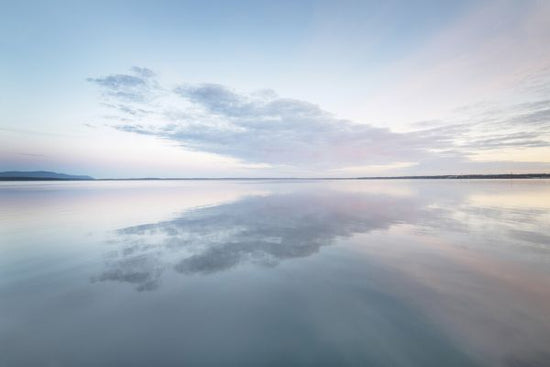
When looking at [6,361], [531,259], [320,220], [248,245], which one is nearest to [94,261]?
[6,361]

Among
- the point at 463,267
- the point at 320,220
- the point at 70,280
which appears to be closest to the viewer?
the point at 70,280

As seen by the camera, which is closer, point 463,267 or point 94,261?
point 463,267

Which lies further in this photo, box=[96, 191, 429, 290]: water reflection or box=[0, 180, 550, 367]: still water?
box=[96, 191, 429, 290]: water reflection

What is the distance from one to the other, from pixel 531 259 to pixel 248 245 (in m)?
10.1

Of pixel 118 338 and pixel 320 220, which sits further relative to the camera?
pixel 320 220

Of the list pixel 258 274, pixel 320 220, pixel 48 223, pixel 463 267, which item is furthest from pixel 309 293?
pixel 48 223

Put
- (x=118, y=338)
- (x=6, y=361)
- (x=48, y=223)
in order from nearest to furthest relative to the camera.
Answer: (x=6, y=361), (x=118, y=338), (x=48, y=223)

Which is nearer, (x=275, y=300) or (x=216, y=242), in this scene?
(x=275, y=300)

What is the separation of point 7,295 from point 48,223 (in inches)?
421

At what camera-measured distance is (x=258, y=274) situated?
711cm

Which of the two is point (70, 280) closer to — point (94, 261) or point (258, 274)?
point (94, 261)

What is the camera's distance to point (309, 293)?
594 centimetres

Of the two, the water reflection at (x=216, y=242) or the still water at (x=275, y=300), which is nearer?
the still water at (x=275, y=300)

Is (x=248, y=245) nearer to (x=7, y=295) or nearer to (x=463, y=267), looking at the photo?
(x=7, y=295)
